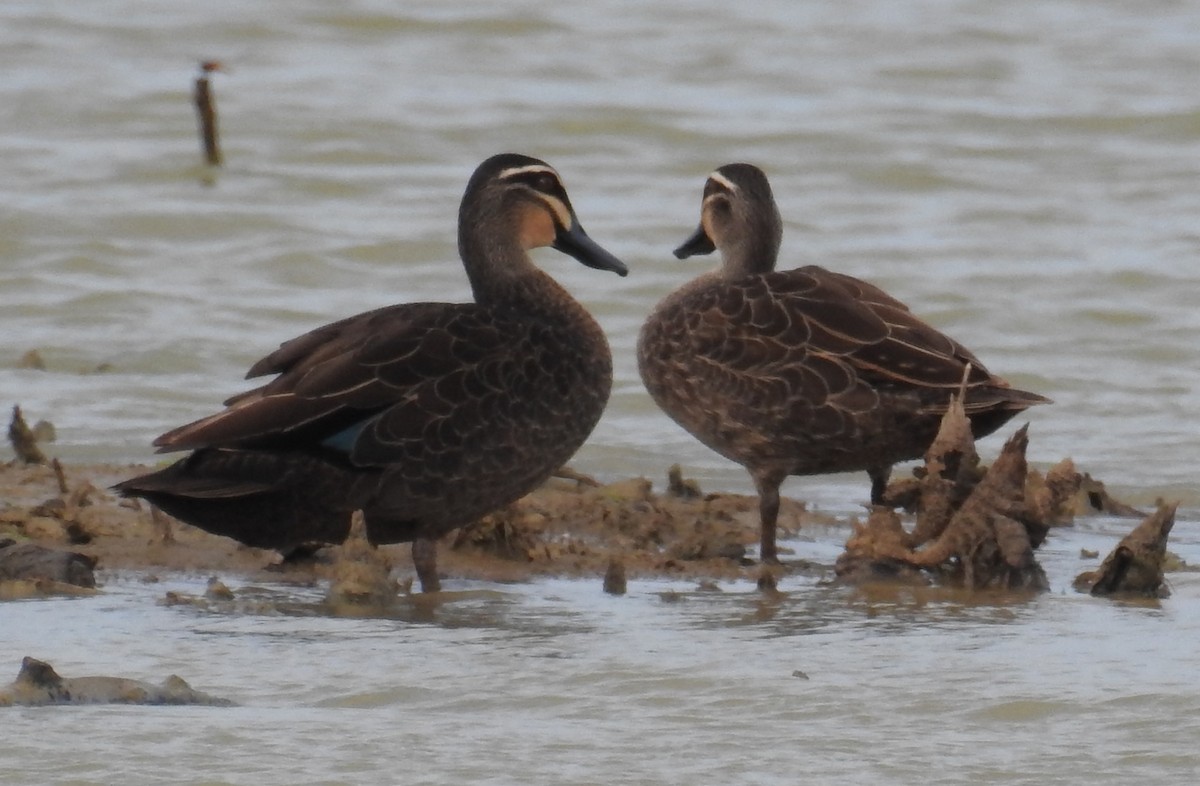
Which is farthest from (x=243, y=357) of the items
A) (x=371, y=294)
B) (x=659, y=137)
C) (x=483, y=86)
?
(x=483, y=86)

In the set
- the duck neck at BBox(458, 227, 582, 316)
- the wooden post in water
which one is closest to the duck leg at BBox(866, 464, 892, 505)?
the duck neck at BBox(458, 227, 582, 316)

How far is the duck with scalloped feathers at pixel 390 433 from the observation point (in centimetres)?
717

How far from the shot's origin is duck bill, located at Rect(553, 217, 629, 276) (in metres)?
8.43

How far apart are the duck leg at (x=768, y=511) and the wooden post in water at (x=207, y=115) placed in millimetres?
7301

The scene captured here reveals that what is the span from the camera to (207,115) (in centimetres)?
1520

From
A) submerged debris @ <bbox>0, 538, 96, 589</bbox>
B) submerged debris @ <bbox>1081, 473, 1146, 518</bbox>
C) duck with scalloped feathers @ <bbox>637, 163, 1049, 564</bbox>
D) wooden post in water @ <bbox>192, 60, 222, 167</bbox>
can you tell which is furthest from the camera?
wooden post in water @ <bbox>192, 60, 222, 167</bbox>

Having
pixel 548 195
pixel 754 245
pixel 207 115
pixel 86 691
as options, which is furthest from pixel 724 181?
pixel 207 115

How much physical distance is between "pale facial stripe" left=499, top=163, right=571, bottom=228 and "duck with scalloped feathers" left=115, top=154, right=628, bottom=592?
0.73m

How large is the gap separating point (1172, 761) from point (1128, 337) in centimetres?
738

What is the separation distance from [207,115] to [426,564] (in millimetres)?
8471

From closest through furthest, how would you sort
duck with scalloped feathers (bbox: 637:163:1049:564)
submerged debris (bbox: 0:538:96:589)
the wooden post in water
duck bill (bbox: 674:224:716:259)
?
submerged debris (bbox: 0:538:96:589) < duck with scalloped feathers (bbox: 637:163:1049:564) < duck bill (bbox: 674:224:716:259) < the wooden post in water

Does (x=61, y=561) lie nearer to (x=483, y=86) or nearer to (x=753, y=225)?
(x=753, y=225)

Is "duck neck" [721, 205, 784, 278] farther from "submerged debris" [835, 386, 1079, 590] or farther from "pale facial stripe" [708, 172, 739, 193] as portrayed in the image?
"submerged debris" [835, 386, 1079, 590]

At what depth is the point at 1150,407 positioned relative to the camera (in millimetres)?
10789
